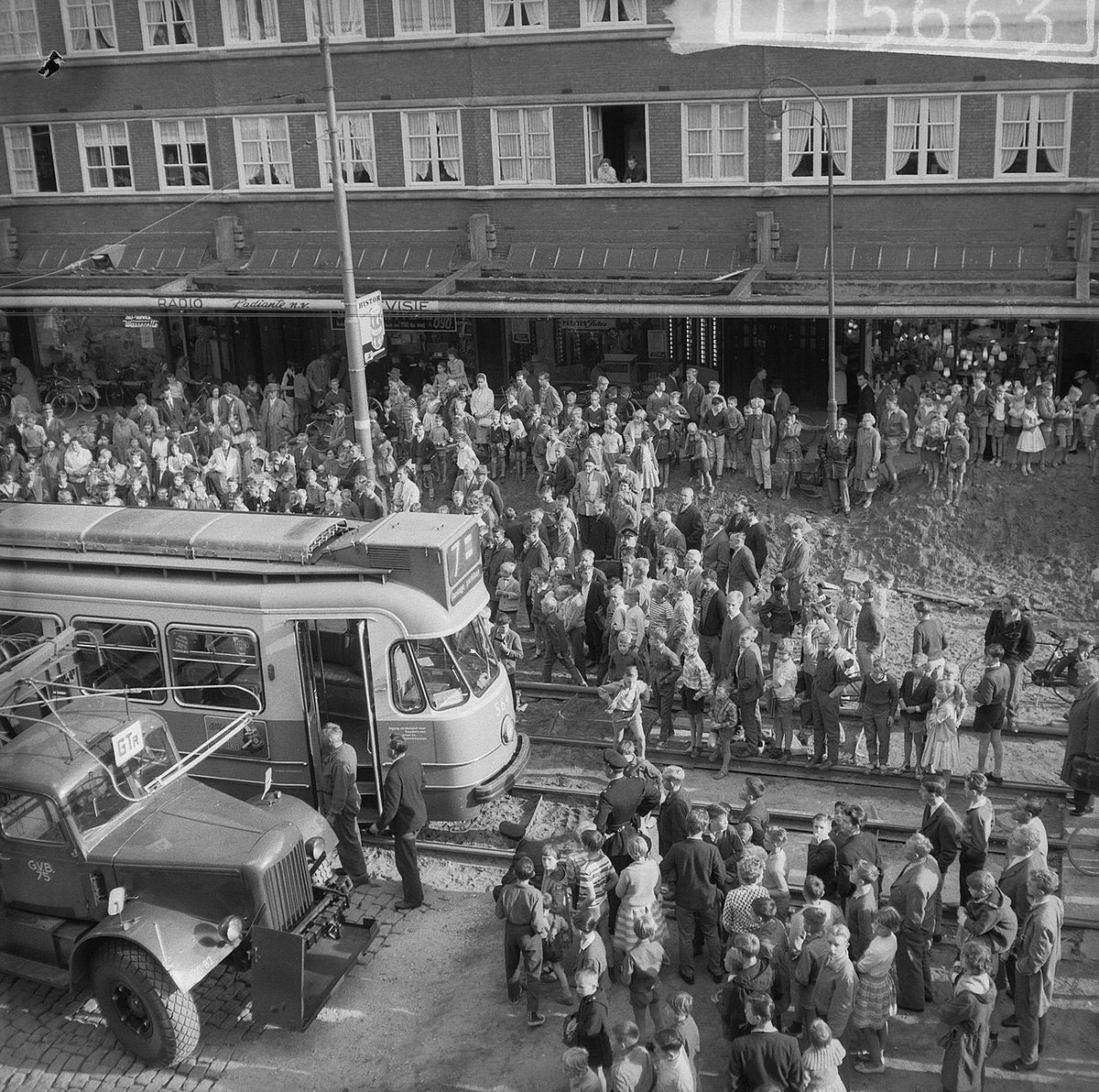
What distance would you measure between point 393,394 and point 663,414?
5.85 metres

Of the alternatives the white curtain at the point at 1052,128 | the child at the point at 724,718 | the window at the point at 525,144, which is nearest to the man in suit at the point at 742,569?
the child at the point at 724,718

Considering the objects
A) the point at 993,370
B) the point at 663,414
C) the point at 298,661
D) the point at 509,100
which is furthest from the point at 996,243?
the point at 298,661

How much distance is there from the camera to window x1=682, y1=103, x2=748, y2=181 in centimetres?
2814

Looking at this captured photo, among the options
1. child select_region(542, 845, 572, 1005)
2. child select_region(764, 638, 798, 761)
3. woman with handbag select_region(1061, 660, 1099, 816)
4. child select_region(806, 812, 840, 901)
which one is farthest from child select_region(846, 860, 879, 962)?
child select_region(764, 638, 798, 761)

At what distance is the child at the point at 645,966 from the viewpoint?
1023 centimetres

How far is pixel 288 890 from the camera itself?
35.1 ft

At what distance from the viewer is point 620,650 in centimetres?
1606

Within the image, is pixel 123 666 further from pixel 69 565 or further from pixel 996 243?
pixel 996 243

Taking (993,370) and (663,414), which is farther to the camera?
(993,370)

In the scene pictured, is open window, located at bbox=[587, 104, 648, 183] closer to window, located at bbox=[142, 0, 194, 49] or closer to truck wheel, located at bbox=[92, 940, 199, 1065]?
window, located at bbox=[142, 0, 194, 49]

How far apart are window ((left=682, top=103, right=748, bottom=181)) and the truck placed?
2088 cm

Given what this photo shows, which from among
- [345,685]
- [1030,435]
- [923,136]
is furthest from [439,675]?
[923,136]

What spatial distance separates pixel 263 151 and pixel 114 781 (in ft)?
79.9

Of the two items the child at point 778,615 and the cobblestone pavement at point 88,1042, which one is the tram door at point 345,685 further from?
the child at point 778,615
